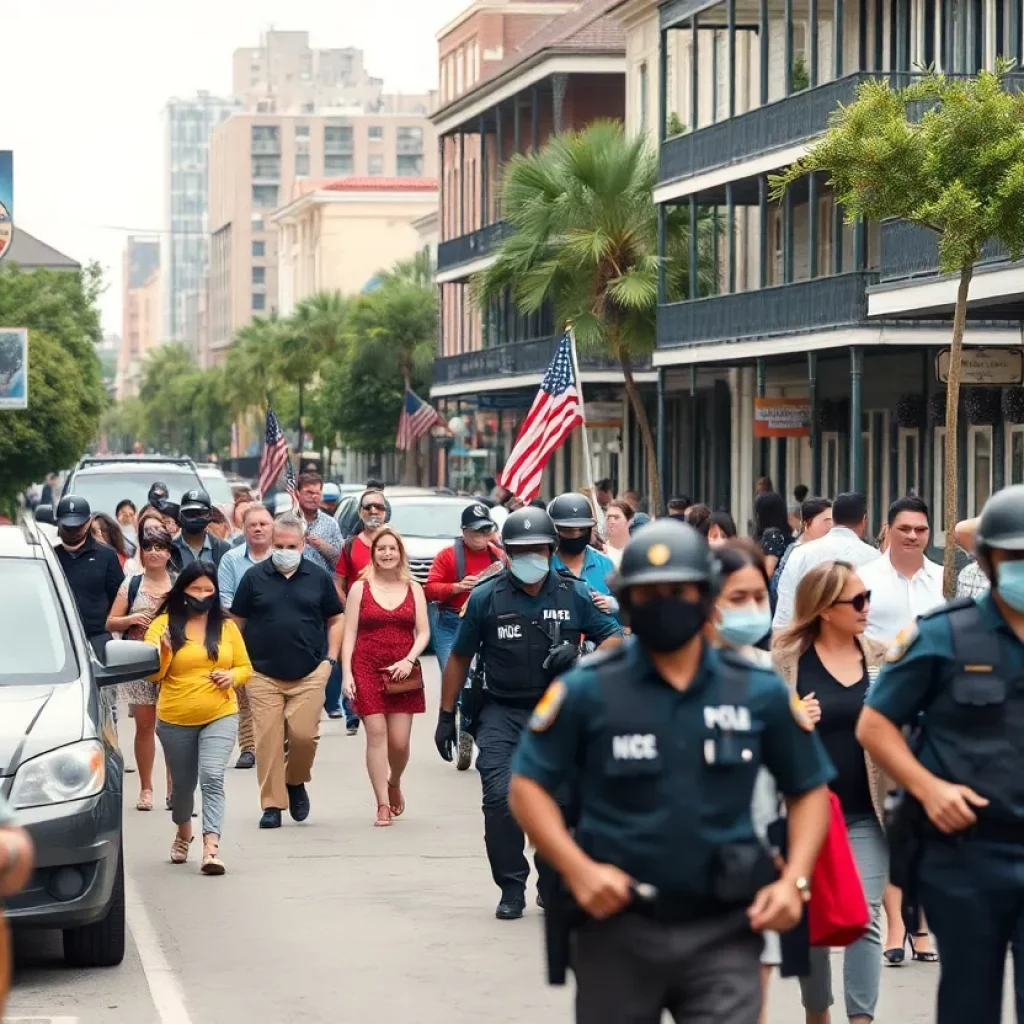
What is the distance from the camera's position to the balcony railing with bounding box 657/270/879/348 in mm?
32094

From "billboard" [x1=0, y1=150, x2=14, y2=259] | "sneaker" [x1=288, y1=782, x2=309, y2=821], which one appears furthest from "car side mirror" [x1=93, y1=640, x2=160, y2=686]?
"billboard" [x1=0, y1=150, x2=14, y2=259]

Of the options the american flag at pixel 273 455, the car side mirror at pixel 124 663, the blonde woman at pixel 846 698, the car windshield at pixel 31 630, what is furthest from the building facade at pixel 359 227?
the blonde woman at pixel 846 698

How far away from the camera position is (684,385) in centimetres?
4791

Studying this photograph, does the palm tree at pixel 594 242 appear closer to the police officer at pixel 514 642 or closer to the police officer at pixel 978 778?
the police officer at pixel 514 642

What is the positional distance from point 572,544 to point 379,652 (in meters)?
1.89

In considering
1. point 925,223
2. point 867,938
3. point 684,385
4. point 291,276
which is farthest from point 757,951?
point 291,276

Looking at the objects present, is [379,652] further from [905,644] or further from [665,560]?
[665,560]

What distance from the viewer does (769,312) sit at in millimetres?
35375

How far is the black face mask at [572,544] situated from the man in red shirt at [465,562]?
10.5ft

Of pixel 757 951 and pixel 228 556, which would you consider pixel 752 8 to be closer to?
pixel 228 556

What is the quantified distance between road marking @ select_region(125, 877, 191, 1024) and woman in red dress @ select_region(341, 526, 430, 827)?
244 centimetres

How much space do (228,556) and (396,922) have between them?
220 inches

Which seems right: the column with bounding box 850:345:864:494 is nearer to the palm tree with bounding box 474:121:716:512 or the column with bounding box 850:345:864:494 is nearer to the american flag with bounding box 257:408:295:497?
the american flag with bounding box 257:408:295:497

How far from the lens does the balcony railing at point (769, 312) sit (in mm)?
32094
